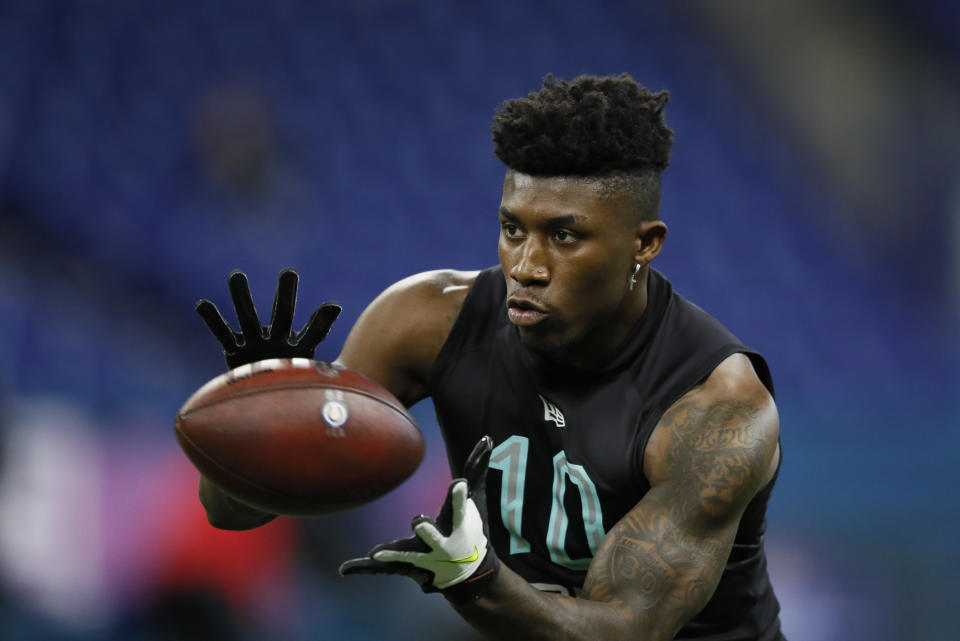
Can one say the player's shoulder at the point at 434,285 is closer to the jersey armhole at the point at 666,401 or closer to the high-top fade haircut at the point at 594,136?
the high-top fade haircut at the point at 594,136

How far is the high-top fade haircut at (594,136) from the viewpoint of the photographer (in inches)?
102

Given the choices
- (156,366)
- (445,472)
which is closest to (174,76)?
(156,366)

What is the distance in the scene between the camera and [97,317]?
16.4 ft

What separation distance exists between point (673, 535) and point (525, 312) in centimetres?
59

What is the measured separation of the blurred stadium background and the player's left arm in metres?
1.97

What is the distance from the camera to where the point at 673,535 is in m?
2.40

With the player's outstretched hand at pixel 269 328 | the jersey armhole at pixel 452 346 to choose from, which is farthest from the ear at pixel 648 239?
the player's outstretched hand at pixel 269 328

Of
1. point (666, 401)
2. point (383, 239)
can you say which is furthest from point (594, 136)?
point (383, 239)

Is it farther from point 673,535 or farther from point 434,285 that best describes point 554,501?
point 434,285

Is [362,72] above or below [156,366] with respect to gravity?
above

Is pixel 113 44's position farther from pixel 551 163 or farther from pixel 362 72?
pixel 551 163

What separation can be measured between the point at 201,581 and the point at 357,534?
690mm

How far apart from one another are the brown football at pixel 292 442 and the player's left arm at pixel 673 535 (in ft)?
1.10

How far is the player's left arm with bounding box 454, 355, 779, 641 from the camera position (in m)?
2.18
